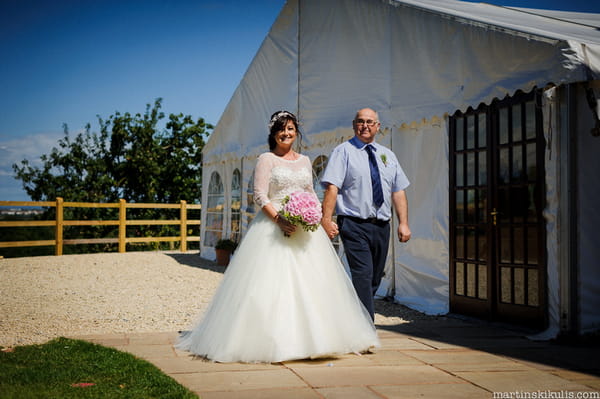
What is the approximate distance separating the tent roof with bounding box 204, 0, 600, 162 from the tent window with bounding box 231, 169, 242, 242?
82 cm

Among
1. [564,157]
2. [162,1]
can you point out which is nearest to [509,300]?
[564,157]

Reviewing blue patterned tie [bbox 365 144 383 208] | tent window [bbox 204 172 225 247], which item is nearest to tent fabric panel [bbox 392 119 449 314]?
blue patterned tie [bbox 365 144 383 208]

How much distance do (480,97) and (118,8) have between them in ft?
41.1

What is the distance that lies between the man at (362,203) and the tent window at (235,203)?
790 cm

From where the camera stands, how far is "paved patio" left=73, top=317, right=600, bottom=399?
3033 mm

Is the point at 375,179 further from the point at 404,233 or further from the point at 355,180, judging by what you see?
the point at 404,233

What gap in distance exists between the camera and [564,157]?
475cm

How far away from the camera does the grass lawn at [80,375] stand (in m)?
2.96

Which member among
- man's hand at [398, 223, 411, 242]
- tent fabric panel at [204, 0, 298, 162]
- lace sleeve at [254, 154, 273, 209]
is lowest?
man's hand at [398, 223, 411, 242]

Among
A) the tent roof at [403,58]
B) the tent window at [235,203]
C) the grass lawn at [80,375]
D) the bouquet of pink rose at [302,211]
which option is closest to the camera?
the grass lawn at [80,375]

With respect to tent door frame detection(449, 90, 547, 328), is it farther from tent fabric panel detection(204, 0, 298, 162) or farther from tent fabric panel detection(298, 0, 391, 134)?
tent fabric panel detection(204, 0, 298, 162)

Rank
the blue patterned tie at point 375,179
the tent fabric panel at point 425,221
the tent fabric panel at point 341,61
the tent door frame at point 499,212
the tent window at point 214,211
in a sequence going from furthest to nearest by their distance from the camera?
the tent window at point 214,211 < the tent fabric panel at point 341,61 < the tent fabric panel at point 425,221 < the tent door frame at point 499,212 < the blue patterned tie at point 375,179

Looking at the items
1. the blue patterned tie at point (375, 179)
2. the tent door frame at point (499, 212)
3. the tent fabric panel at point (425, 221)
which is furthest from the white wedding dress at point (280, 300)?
the tent fabric panel at point (425, 221)

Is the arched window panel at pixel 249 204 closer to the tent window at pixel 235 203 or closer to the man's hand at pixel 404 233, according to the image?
the tent window at pixel 235 203
